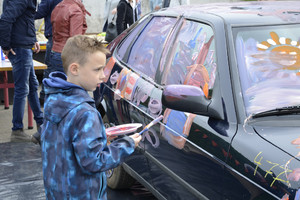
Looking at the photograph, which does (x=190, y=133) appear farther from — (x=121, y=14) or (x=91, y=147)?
(x=121, y=14)

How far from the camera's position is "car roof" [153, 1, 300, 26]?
3295 millimetres

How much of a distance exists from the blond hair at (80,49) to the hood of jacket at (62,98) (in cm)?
10

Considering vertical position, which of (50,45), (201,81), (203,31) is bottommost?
(50,45)

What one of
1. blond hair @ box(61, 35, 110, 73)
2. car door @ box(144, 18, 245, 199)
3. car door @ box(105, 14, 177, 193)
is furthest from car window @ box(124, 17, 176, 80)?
blond hair @ box(61, 35, 110, 73)

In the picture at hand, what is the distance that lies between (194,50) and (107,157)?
1227mm

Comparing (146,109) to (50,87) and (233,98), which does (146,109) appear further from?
(50,87)

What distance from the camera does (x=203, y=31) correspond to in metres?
3.46

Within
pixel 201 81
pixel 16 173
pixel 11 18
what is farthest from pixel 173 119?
pixel 11 18

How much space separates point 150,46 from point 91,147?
1.78 meters

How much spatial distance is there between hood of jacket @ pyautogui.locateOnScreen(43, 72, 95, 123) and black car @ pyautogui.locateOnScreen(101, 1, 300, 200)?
58 cm

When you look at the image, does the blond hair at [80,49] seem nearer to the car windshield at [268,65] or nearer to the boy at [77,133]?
the boy at [77,133]

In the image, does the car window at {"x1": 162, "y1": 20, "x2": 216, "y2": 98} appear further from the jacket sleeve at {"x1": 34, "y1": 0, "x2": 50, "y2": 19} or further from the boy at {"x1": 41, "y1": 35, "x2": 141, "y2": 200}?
the jacket sleeve at {"x1": 34, "y1": 0, "x2": 50, "y2": 19}

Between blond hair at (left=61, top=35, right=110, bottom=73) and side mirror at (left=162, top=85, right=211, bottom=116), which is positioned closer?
blond hair at (left=61, top=35, right=110, bottom=73)

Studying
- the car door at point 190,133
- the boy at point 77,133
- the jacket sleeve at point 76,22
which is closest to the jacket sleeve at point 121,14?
the jacket sleeve at point 76,22
